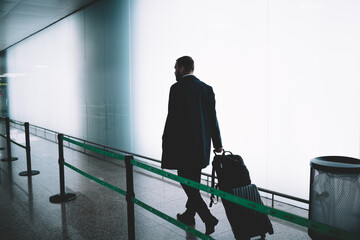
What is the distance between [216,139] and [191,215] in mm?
881

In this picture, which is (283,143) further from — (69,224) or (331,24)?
(69,224)

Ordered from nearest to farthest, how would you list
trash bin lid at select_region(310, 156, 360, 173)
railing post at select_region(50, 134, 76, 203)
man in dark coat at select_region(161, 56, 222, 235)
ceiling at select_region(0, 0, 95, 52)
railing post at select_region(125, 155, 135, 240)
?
trash bin lid at select_region(310, 156, 360, 173) < railing post at select_region(125, 155, 135, 240) < man in dark coat at select_region(161, 56, 222, 235) < railing post at select_region(50, 134, 76, 203) < ceiling at select_region(0, 0, 95, 52)

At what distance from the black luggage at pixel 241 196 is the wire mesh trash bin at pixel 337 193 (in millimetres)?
500

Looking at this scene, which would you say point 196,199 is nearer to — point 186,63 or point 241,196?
point 241,196

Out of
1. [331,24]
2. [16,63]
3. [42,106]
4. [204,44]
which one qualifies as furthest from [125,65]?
[16,63]

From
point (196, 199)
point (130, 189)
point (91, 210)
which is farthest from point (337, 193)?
point (91, 210)

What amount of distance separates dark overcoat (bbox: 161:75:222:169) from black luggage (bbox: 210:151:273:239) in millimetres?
315

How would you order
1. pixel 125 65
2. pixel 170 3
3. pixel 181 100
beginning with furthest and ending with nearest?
pixel 125 65
pixel 170 3
pixel 181 100

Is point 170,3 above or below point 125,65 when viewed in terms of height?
above

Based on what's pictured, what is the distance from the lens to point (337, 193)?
2.71 m

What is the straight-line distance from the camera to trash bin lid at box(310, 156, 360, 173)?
2.62m

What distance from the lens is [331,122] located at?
3.40 metres

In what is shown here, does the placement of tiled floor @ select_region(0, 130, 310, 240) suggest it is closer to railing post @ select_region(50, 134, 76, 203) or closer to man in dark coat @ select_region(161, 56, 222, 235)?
railing post @ select_region(50, 134, 76, 203)

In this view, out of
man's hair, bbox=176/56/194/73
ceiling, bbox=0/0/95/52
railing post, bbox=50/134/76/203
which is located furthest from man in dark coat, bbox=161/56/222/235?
ceiling, bbox=0/0/95/52
